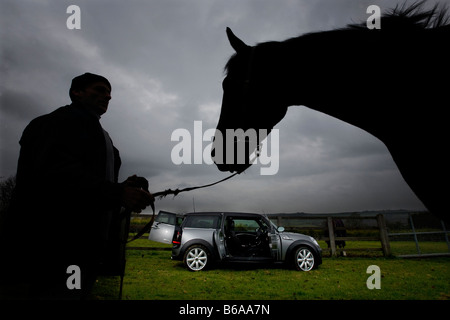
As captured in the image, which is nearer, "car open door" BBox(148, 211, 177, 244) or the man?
the man

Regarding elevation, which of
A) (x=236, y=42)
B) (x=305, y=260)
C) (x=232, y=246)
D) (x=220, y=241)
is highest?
(x=236, y=42)

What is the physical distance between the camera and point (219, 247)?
7949 millimetres

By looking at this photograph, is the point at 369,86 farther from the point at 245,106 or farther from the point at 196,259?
the point at 196,259

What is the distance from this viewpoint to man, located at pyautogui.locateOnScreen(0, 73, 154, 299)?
50.4 inches

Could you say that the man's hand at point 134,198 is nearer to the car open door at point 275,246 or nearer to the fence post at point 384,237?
the car open door at point 275,246

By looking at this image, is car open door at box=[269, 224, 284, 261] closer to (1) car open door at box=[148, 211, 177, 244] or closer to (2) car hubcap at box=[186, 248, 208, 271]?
(2) car hubcap at box=[186, 248, 208, 271]

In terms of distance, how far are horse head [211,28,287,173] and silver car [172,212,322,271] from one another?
6266 mm

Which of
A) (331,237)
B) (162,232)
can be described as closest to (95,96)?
(162,232)

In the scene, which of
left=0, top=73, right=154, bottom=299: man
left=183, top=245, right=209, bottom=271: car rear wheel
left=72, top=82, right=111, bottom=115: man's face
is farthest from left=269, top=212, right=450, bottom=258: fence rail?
left=0, top=73, right=154, bottom=299: man

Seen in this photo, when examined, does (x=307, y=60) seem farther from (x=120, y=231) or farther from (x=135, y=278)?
(x=135, y=278)

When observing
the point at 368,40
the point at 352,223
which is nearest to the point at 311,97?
the point at 368,40

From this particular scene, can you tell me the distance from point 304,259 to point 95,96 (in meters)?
8.41

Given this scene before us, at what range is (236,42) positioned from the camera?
80.4 inches
